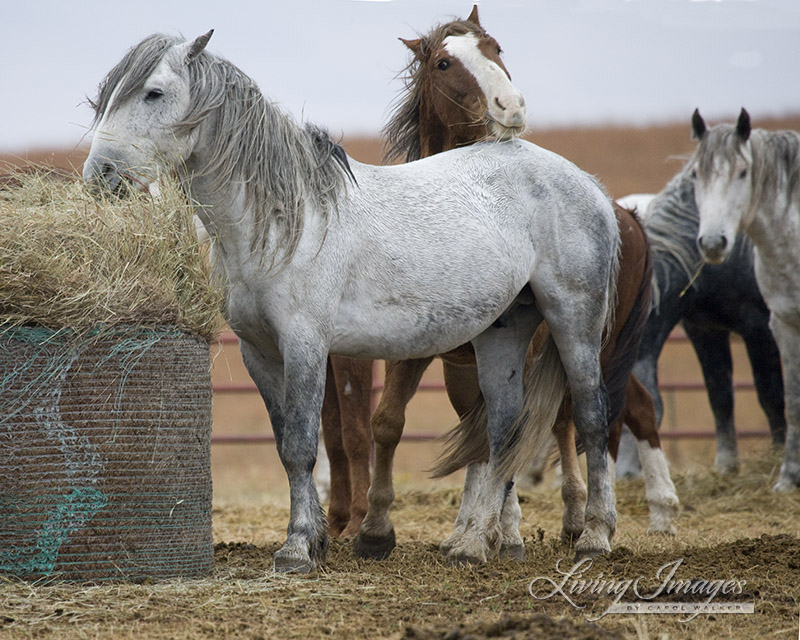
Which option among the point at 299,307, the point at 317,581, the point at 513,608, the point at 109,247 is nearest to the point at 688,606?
the point at 513,608

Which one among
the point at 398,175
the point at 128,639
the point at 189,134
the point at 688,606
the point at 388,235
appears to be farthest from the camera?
the point at 398,175

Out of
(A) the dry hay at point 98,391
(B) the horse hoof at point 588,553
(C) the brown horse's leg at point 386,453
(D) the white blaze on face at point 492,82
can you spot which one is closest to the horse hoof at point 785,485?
(B) the horse hoof at point 588,553

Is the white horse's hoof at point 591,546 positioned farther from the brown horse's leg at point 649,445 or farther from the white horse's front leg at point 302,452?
the brown horse's leg at point 649,445

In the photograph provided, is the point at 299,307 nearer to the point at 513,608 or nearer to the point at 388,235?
the point at 388,235

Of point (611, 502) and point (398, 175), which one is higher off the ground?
point (398, 175)

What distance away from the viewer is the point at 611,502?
3.84m

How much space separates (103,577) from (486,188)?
199cm

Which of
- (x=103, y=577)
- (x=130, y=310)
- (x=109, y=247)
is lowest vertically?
(x=103, y=577)

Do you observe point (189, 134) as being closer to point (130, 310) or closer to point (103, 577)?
point (130, 310)

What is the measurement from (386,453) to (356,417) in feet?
→ 1.49

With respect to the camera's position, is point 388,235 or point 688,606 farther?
point 388,235

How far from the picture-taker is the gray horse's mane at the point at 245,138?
3.14 meters

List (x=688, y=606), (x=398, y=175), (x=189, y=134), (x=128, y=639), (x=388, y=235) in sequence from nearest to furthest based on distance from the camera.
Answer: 1. (x=128, y=639)
2. (x=688, y=606)
3. (x=189, y=134)
4. (x=388, y=235)
5. (x=398, y=175)

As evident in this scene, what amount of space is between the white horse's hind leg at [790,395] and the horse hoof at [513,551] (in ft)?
9.87
